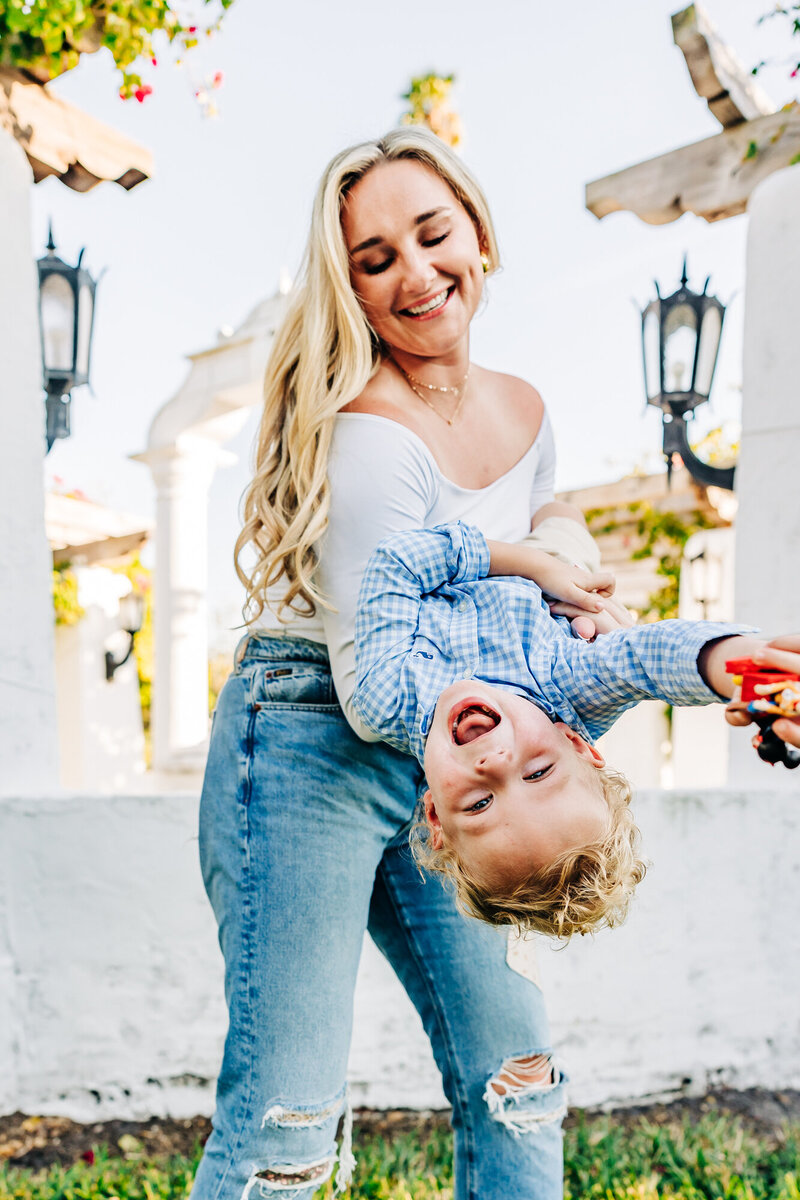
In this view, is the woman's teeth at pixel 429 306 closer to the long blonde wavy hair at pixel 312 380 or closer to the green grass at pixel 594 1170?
the long blonde wavy hair at pixel 312 380

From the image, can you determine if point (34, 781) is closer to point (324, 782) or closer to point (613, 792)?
point (324, 782)

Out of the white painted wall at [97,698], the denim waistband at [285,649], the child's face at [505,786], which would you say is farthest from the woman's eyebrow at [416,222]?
the white painted wall at [97,698]

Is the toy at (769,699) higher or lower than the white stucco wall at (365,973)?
higher

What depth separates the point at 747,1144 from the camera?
2512 mm

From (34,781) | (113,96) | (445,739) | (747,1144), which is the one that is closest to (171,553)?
(113,96)

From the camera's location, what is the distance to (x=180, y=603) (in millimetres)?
5895

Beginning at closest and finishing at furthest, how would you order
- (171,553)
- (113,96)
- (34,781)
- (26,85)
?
(34,781) → (26,85) → (113,96) → (171,553)

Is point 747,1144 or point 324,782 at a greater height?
point 324,782

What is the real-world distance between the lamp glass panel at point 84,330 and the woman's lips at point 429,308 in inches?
107

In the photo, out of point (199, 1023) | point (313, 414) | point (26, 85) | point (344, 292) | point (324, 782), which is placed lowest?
point (199, 1023)

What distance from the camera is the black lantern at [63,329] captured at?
151 inches

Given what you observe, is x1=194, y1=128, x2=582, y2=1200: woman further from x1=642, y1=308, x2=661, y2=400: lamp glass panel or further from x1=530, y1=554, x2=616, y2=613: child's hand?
x1=642, y1=308, x2=661, y2=400: lamp glass panel

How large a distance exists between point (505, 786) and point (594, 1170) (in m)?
1.80

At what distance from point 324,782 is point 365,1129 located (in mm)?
1690
